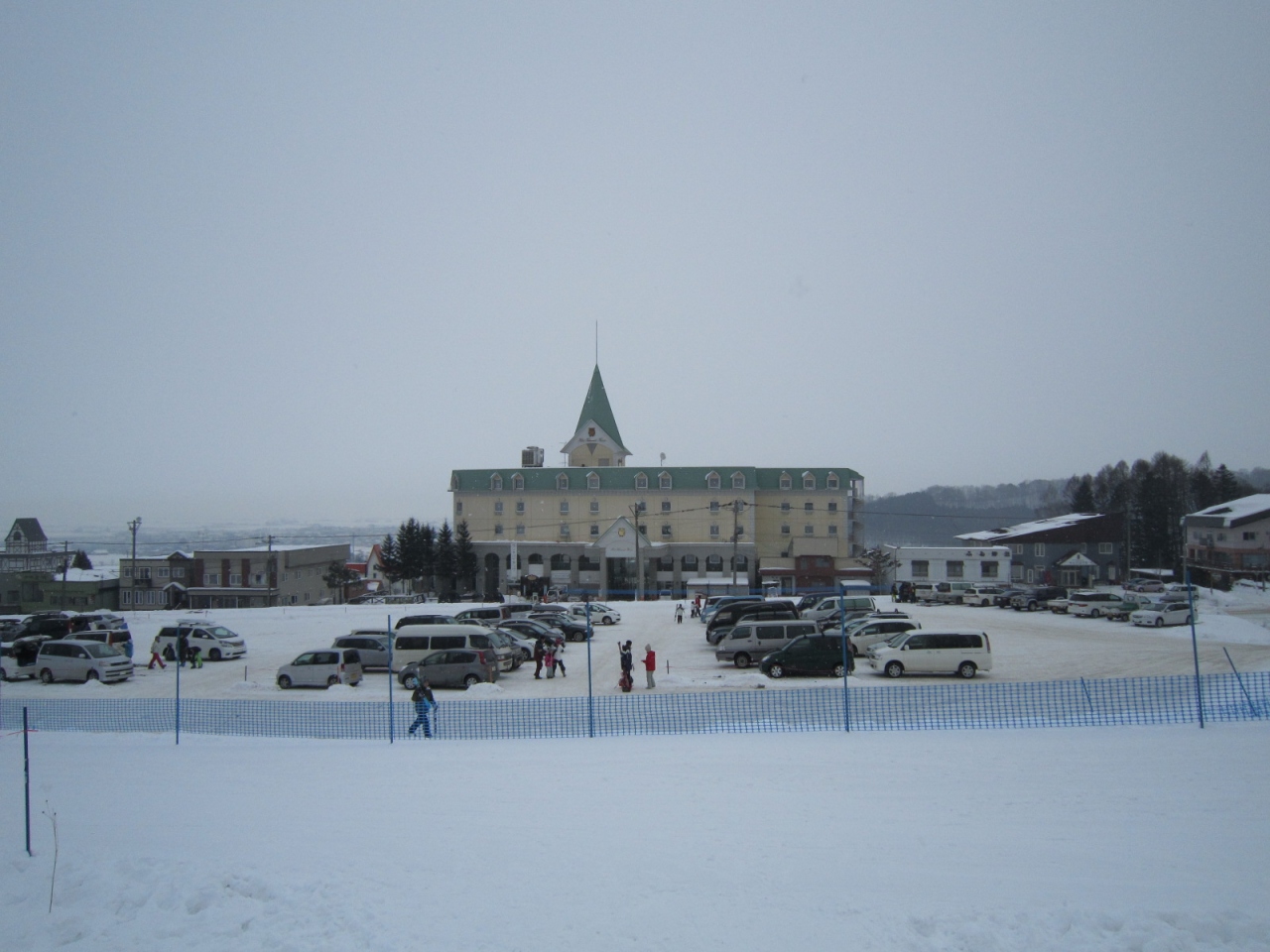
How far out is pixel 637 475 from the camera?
6969cm

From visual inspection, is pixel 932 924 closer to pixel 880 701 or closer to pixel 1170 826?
pixel 1170 826

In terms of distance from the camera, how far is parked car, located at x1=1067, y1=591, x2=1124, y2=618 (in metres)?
36.3

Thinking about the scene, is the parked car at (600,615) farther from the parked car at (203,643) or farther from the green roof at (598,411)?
the green roof at (598,411)

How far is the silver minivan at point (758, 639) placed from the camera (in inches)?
1000

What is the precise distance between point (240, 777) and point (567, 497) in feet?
192

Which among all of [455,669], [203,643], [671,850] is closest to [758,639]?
[455,669]

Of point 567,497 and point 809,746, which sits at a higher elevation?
point 567,497

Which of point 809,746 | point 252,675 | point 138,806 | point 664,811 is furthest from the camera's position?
point 252,675

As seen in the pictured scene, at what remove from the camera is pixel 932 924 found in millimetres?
6785

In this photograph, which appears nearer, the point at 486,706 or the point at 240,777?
the point at 240,777

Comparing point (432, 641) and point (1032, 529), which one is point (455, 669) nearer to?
point (432, 641)

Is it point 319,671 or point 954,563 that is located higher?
point 954,563

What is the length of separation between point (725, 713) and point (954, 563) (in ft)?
160

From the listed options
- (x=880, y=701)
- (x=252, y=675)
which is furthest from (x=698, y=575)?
(x=880, y=701)
